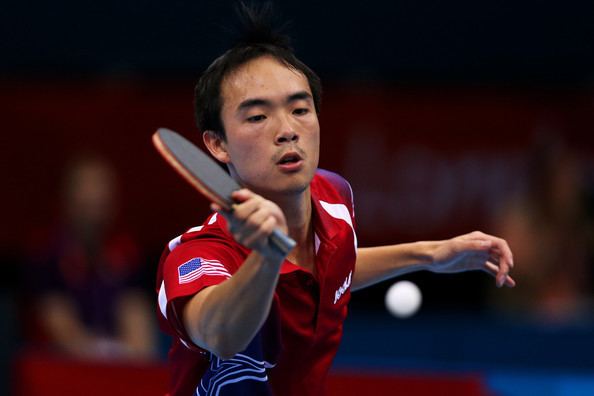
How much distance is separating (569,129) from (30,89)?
3.79 m

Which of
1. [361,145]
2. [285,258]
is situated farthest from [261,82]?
[361,145]

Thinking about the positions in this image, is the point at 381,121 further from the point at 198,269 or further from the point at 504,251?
the point at 198,269

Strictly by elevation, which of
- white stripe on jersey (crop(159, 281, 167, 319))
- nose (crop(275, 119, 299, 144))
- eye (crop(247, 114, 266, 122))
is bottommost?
white stripe on jersey (crop(159, 281, 167, 319))

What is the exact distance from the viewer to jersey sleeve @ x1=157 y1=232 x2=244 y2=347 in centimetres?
333

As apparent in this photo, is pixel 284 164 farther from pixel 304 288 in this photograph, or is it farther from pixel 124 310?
pixel 124 310

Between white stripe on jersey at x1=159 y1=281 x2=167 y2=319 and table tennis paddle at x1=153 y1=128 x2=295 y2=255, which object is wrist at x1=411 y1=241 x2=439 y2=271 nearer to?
white stripe on jersey at x1=159 y1=281 x2=167 y2=319

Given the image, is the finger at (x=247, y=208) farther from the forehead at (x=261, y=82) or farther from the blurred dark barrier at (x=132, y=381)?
Answer: the blurred dark barrier at (x=132, y=381)

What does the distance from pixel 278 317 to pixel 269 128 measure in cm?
58

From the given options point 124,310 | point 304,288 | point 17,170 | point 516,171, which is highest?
point 516,171

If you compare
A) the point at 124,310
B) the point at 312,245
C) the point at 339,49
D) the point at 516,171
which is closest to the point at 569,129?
the point at 516,171

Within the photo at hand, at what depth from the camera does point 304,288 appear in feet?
12.6

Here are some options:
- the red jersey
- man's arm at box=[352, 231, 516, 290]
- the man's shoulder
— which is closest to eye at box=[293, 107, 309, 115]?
the red jersey

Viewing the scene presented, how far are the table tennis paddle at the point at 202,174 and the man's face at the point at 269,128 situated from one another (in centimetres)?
49

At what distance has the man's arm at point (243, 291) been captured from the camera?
9.82 ft
